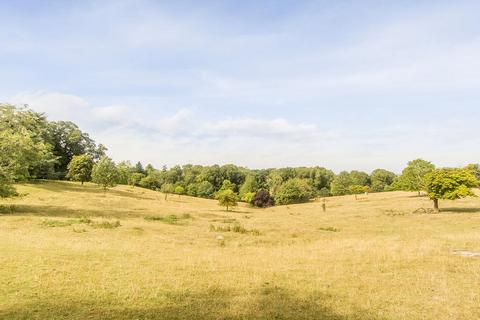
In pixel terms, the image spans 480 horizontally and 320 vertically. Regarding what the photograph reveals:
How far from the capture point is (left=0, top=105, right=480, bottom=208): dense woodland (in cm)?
4438

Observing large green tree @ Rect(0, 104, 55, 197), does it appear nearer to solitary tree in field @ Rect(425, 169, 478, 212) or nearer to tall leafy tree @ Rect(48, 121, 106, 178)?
solitary tree in field @ Rect(425, 169, 478, 212)

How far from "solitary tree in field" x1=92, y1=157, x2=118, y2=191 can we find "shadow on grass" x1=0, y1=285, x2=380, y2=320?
7108 cm

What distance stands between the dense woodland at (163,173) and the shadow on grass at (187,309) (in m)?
35.7

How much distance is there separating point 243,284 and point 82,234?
703 inches

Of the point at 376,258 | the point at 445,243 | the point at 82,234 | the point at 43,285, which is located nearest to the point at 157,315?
the point at 43,285

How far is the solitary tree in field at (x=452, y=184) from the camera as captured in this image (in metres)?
50.7

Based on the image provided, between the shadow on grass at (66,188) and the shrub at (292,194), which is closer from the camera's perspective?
the shadow on grass at (66,188)

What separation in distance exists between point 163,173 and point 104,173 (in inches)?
3552

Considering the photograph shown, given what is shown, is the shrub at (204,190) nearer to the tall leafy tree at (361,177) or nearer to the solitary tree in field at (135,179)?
the solitary tree in field at (135,179)

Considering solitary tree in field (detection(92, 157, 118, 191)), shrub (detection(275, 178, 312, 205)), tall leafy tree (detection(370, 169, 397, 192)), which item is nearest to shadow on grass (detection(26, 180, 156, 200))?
solitary tree in field (detection(92, 157, 118, 191))

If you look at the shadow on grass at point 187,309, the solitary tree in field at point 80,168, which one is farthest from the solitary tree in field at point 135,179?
the shadow on grass at point 187,309

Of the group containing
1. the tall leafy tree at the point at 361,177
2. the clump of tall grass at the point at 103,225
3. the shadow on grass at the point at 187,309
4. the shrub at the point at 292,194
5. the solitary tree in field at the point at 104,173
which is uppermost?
the tall leafy tree at the point at 361,177

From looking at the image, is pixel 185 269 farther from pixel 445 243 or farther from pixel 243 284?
pixel 445 243

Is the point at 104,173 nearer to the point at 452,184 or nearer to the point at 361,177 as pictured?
the point at 452,184
